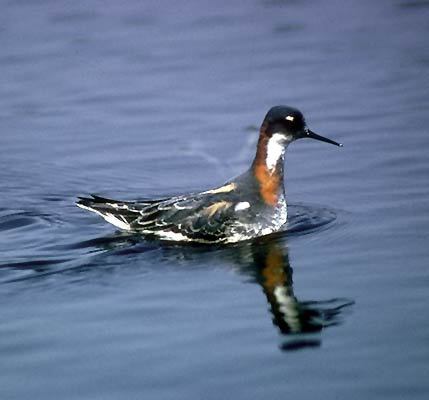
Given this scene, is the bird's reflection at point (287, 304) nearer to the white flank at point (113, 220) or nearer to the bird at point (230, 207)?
the bird at point (230, 207)

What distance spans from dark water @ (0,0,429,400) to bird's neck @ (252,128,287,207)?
0.35 m

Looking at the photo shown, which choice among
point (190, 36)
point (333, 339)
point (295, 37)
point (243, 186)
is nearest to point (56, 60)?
point (190, 36)

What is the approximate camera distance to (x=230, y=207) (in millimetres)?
12000

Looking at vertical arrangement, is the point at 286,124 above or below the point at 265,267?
above

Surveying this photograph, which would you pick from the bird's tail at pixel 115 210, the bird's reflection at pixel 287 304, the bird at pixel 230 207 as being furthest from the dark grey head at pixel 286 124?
the bird's tail at pixel 115 210

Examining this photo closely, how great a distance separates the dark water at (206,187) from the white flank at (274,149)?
1.74 ft

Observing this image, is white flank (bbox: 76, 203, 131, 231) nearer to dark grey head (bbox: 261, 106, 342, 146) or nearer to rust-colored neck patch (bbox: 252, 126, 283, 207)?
rust-colored neck patch (bbox: 252, 126, 283, 207)

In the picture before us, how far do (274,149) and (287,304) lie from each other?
2727mm

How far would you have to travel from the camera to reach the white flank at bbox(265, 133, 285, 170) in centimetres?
1227

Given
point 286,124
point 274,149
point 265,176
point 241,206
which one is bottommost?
point 241,206

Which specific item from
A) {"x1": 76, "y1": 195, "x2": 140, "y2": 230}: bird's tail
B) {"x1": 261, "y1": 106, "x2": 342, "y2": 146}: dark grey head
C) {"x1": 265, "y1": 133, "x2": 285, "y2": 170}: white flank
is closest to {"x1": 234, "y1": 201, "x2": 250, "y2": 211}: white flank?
{"x1": 265, "y1": 133, "x2": 285, "y2": 170}: white flank

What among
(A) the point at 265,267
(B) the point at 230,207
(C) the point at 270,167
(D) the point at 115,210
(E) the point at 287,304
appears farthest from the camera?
(C) the point at 270,167

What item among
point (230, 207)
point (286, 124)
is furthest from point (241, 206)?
point (286, 124)

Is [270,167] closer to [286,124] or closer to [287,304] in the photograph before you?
[286,124]
